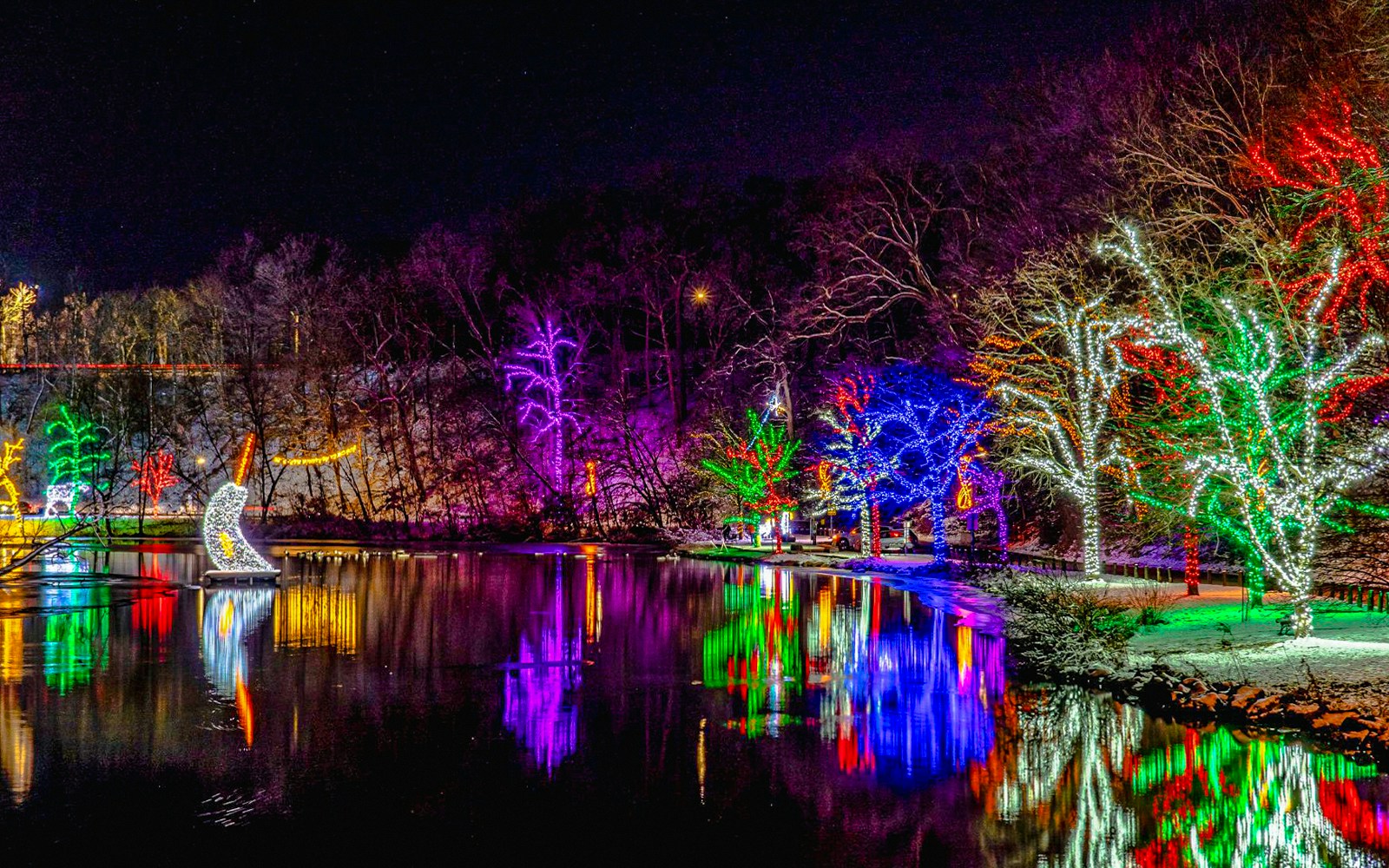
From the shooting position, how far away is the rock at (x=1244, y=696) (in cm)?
1350

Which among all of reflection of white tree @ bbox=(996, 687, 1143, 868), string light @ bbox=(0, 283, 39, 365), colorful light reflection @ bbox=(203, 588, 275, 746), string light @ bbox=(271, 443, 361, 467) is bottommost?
reflection of white tree @ bbox=(996, 687, 1143, 868)

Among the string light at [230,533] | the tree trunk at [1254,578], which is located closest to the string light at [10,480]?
the string light at [230,533]

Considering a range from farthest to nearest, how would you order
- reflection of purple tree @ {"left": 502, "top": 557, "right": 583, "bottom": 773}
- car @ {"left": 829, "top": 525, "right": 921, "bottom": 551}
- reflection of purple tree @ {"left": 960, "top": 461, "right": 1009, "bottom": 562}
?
1. car @ {"left": 829, "top": 525, "right": 921, "bottom": 551}
2. reflection of purple tree @ {"left": 960, "top": 461, "right": 1009, "bottom": 562}
3. reflection of purple tree @ {"left": 502, "top": 557, "right": 583, "bottom": 773}

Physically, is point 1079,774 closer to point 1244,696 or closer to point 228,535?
point 1244,696

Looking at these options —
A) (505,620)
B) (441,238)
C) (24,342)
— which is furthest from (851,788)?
(24,342)

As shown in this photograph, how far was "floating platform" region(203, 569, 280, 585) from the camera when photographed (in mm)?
31875

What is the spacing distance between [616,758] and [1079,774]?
3.72m

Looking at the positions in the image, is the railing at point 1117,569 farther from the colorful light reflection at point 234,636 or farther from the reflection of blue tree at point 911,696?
the colorful light reflection at point 234,636

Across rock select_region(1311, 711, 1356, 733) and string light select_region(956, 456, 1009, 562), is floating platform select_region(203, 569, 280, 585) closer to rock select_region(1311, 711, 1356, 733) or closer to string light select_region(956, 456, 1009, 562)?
string light select_region(956, 456, 1009, 562)

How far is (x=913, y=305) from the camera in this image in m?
56.3

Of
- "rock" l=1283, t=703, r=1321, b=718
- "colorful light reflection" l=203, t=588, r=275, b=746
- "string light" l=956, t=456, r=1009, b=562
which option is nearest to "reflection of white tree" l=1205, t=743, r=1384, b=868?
"rock" l=1283, t=703, r=1321, b=718

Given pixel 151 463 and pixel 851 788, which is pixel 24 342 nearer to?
pixel 151 463

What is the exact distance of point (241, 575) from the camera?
32.1 m

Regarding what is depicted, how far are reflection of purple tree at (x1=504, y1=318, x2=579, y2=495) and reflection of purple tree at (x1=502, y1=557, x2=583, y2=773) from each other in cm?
4271
